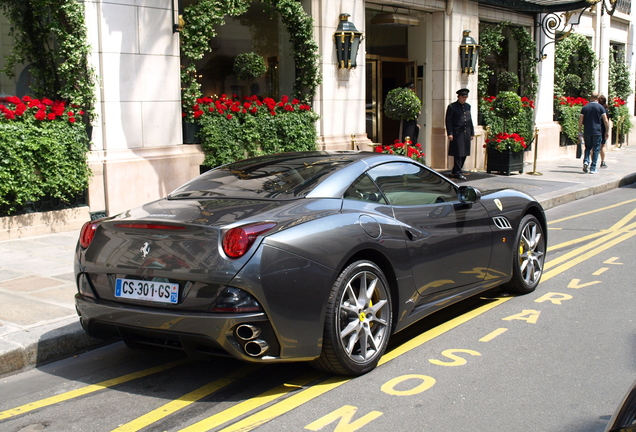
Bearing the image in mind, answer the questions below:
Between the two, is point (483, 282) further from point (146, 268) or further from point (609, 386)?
point (146, 268)

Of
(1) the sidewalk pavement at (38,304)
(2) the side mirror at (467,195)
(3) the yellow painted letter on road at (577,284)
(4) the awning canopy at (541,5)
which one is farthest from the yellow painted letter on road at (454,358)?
(4) the awning canopy at (541,5)

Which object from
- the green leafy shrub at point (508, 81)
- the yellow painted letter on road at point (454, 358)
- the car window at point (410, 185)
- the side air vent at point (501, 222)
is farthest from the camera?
the green leafy shrub at point (508, 81)

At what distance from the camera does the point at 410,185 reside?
5621mm

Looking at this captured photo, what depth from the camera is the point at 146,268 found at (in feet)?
14.1

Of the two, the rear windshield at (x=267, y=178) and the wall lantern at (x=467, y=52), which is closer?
the rear windshield at (x=267, y=178)

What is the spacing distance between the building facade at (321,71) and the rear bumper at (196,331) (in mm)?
6154

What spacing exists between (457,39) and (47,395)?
1495 centimetres

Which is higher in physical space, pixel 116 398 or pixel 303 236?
pixel 303 236

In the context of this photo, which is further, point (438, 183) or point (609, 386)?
point (438, 183)

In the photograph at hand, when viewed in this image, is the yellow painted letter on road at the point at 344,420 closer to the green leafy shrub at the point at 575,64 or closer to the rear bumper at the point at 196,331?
the rear bumper at the point at 196,331

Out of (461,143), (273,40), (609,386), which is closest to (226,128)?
(273,40)

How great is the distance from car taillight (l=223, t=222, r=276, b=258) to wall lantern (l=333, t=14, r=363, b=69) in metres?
10.5

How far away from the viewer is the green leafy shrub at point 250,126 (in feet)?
38.8

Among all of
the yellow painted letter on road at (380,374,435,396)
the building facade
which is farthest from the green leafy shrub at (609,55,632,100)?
the yellow painted letter on road at (380,374,435,396)
